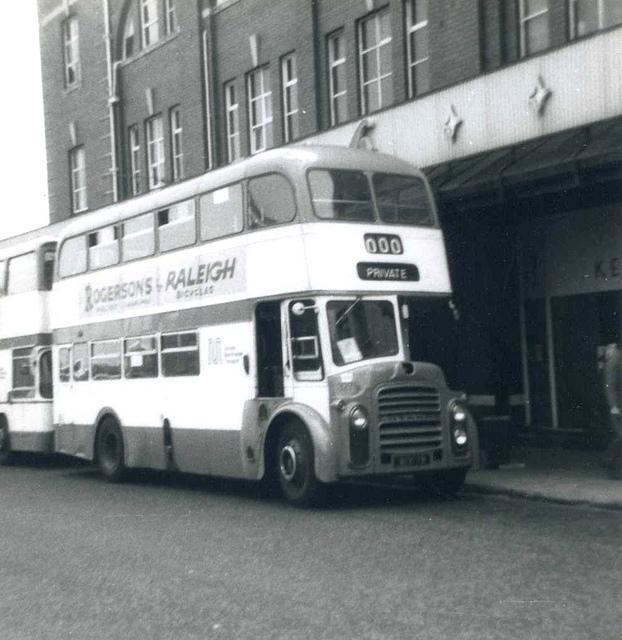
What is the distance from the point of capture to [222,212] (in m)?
16.0

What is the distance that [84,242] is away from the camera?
19828mm

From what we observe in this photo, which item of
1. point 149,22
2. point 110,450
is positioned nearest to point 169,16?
point 149,22

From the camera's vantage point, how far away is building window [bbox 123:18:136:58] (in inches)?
1249

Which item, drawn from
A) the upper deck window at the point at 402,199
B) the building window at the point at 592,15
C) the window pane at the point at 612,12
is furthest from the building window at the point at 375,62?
the upper deck window at the point at 402,199

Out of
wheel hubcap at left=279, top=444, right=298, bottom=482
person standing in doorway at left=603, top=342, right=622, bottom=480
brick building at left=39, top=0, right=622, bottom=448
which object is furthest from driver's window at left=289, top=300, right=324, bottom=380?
person standing in doorway at left=603, top=342, right=622, bottom=480

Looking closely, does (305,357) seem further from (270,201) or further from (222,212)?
(222,212)

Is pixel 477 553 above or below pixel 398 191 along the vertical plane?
below

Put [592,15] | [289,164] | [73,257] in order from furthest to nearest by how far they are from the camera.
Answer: [73,257] → [592,15] → [289,164]

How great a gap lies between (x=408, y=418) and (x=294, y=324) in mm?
1600

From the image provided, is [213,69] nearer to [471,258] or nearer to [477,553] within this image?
[471,258]

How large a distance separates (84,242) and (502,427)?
6720mm

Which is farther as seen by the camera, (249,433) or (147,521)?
(249,433)

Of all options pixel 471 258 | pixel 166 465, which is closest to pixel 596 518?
pixel 166 465

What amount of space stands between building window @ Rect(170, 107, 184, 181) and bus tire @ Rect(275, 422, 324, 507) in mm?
15759
